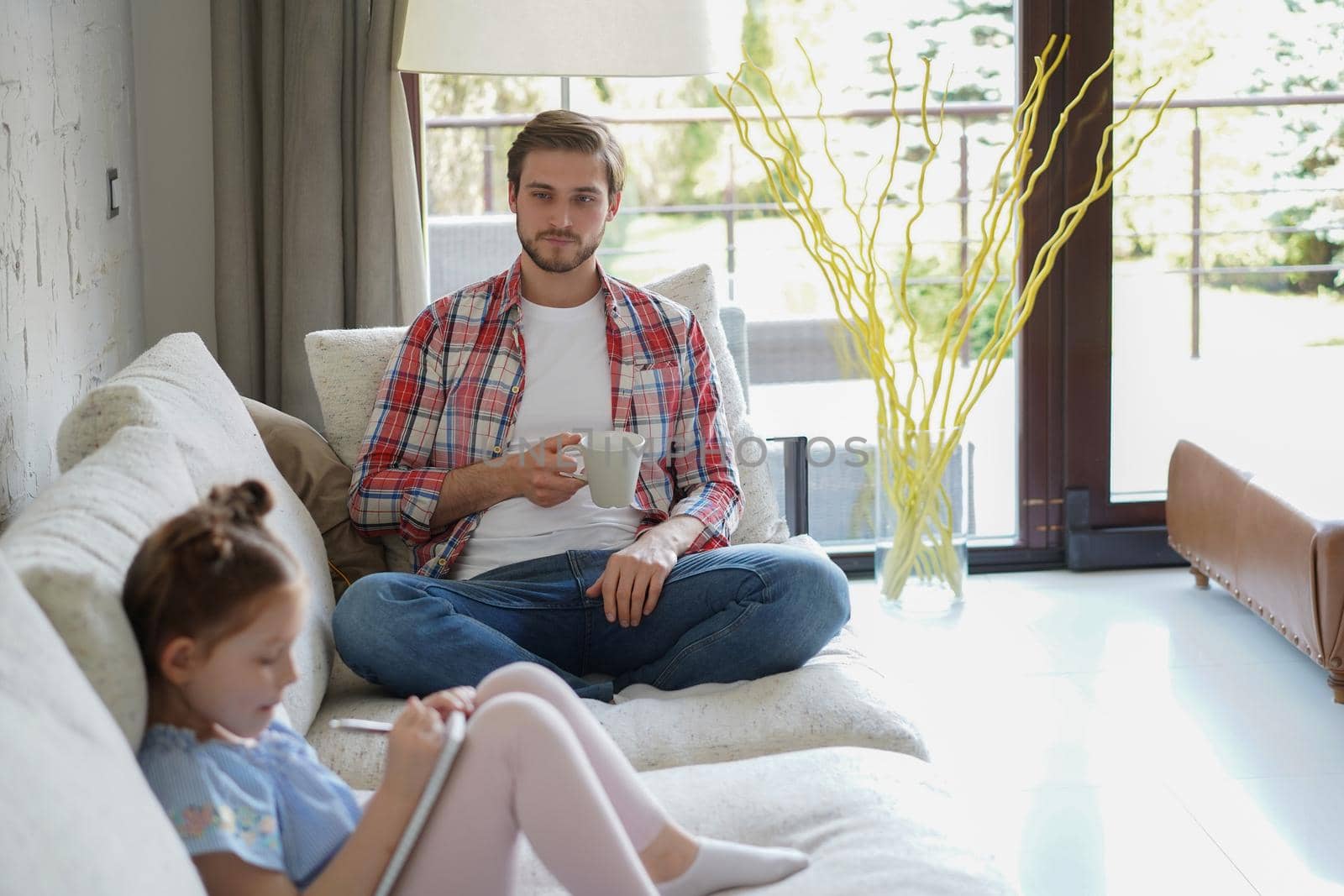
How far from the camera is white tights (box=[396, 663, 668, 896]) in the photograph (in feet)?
4.59

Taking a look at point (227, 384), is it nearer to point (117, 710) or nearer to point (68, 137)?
point (68, 137)

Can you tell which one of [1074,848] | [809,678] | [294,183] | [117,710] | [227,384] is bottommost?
[1074,848]

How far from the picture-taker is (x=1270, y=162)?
3848mm

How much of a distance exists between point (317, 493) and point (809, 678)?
0.94 meters

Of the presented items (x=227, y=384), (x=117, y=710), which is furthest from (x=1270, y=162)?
(x=117, y=710)

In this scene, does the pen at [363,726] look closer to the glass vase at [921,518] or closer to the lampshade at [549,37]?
the lampshade at [549,37]

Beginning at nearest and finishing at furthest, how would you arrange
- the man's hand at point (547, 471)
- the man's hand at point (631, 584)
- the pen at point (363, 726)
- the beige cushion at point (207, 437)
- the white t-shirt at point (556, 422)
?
the pen at point (363, 726), the beige cushion at point (207, 437), the man's hand at point (631, 584), the man's hand at point (547, 471), the white t-shirt at point (556, 422)

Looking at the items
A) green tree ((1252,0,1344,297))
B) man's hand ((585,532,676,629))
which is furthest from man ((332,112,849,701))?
green tree ((1252,0,1344,297))

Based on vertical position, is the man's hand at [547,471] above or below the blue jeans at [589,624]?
above

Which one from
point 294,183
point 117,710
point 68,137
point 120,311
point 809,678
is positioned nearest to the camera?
point 117,710

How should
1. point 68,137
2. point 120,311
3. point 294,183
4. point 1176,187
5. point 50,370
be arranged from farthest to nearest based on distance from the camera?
1. point 1176,187
2. point 294,183
3. point 120,311
4. point 68,137
5. point 50,370

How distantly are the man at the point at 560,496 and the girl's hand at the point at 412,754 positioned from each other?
2.16ft

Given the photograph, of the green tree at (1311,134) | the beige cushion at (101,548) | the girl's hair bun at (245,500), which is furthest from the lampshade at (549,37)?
the green tree at (1311,134)

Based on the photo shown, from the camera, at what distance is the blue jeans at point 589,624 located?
2076mm
